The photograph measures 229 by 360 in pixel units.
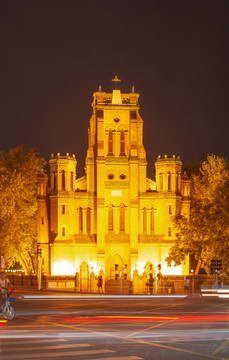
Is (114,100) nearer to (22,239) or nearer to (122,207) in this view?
(122,207)

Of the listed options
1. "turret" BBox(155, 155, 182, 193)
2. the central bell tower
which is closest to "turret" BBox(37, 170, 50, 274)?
the central bell tower

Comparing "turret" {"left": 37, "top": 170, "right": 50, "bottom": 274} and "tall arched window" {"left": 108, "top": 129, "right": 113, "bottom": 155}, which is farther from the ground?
"tall arched window" {"left": 108, "top": 129, "right": 113, "bottom": 155}

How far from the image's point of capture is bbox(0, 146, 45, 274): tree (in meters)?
68.8

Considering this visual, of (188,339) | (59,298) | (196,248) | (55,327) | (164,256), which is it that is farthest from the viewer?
(164,256)

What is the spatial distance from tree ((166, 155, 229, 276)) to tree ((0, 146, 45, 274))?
15710 millimetres

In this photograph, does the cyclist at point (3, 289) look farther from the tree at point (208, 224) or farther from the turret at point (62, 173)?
the turret at point (62, 173)

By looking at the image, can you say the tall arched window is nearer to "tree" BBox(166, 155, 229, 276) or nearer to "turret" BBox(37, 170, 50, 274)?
"turret" BBox(37, 170, 50, 274)

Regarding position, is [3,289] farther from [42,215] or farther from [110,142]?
[110,142]

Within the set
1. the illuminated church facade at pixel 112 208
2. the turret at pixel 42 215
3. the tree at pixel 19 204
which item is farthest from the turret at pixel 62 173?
the tree at pixel 19 204

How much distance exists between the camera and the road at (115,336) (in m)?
15.1

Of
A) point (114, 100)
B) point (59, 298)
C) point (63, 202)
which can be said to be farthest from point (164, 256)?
point (59, 298)

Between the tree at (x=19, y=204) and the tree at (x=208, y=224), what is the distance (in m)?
15.7

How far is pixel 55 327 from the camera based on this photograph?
2123 centimetres

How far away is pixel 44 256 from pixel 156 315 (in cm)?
4627
